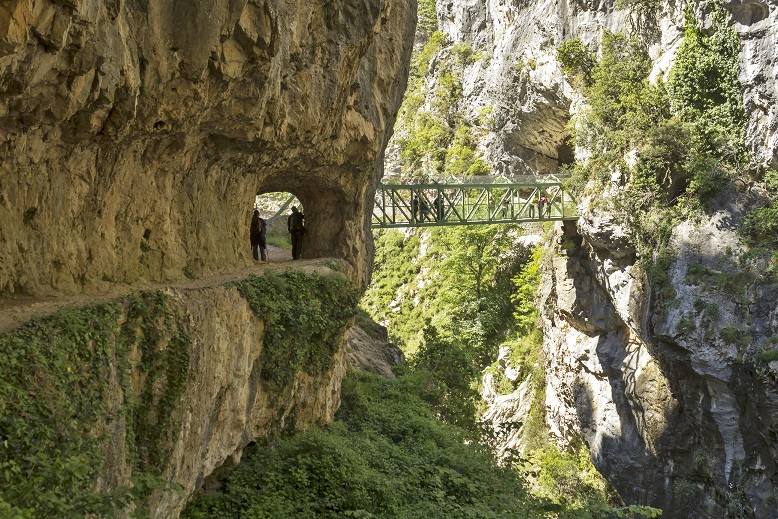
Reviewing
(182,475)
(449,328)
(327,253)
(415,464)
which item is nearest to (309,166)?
(327,253)

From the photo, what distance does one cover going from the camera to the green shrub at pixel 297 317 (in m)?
10.4

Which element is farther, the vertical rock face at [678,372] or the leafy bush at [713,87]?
the leafy bush at [713,87]

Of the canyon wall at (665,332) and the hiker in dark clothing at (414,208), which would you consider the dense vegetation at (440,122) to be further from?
the hiker in dark clothing at (414,208)

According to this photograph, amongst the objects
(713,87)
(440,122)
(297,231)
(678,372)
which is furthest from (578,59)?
(440,122)

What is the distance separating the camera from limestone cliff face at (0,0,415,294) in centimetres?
570

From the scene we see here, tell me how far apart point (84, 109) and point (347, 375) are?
460 inches

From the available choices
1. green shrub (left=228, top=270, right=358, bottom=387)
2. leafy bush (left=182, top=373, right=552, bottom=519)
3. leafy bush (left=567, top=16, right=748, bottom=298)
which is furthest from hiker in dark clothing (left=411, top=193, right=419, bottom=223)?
green shrub (left=228, top=270, right=358, bottom=387)

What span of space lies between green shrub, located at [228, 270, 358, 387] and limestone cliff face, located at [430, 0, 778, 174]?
13.8 meters

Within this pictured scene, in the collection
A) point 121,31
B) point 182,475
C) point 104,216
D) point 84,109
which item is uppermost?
point 121,31

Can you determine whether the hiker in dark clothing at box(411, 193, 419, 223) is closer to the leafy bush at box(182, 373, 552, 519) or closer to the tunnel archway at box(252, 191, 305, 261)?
the tunnel archway at box(252, 191, 305, 261)

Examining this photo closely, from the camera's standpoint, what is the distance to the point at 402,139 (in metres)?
43.9

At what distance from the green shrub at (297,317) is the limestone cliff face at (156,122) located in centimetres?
100

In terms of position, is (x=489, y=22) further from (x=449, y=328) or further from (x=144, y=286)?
(x=144, y=286)

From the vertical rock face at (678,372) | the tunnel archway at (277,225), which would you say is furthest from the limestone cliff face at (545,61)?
the tunnel archway at (277,225)
